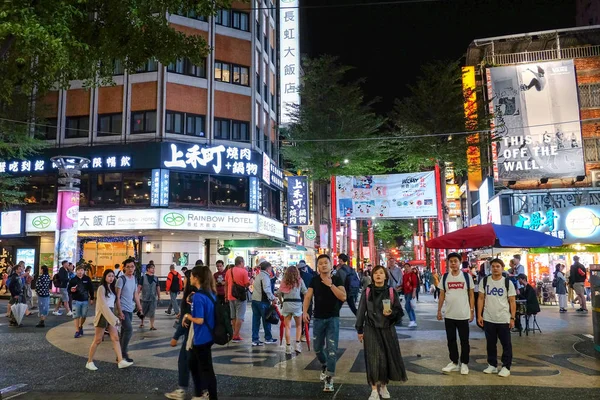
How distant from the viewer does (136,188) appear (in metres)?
25.9

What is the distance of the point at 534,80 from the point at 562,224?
34.0 ft

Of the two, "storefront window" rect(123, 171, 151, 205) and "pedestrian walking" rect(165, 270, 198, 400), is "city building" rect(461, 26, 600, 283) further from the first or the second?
"pedestrian walking" rect(165, 270, 198, 400)

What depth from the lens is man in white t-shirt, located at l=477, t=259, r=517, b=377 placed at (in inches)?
305

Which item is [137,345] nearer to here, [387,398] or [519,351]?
[387,398]

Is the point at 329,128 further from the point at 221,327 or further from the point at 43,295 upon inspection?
the point at 221,327

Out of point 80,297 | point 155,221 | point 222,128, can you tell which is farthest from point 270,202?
point 80,297

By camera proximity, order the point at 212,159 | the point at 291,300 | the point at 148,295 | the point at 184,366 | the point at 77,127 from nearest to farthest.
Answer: the point at 184,366 → the point at 291,300 → the point at 148,295 → the point at 212,159 → the point at 77,127

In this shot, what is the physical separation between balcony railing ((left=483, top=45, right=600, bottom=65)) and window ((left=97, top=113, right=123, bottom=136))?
23.7 metres

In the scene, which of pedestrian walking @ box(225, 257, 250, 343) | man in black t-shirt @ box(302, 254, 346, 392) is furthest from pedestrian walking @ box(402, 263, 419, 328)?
man in black t-shirt @ box(302, 254, 346, 392)

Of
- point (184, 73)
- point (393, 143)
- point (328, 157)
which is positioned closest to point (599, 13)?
point (393, 143)

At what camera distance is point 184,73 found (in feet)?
88.4

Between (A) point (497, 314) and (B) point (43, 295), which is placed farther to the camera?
(B) point (43, 295)

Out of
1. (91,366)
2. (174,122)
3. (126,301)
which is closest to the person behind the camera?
(91,366)

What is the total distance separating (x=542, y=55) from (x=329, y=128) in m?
14.6
